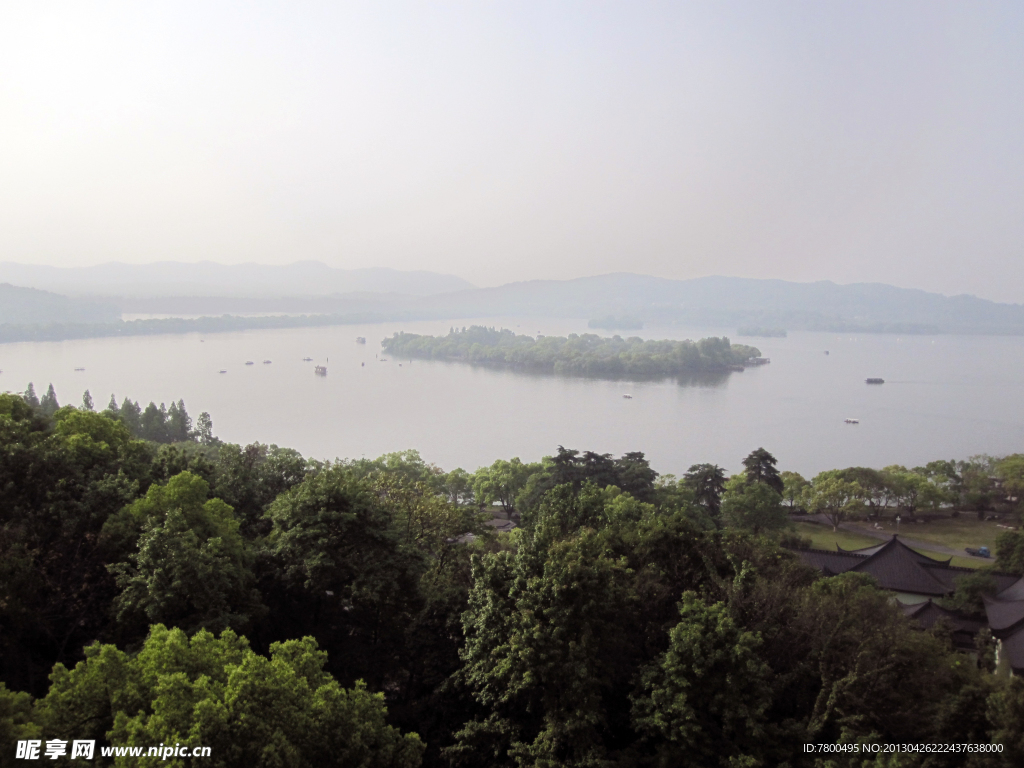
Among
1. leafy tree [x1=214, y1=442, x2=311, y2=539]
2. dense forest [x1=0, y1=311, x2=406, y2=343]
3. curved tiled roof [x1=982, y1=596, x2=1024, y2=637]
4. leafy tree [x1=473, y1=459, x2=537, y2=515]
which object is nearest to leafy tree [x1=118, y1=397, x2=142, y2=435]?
leafy tree [x1=473, y1=459, x2=537, y2=515]

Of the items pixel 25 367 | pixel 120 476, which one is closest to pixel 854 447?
pixel 120 476

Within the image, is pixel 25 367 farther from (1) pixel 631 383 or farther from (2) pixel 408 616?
(2) pixel 408 616

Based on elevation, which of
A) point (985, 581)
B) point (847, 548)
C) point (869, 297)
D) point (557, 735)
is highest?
point (869, 297)

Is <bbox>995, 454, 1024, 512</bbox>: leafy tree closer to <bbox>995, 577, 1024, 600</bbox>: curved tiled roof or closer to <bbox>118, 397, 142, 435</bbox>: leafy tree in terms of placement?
<bbox>995, 577, 1024, 600</bbox>: curved tiled roof

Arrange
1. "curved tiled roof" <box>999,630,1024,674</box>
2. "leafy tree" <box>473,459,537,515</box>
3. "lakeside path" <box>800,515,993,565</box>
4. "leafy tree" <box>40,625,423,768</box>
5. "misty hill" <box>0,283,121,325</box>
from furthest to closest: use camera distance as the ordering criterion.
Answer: "misty hill" <box>0,283,121,325</box> < "leafy tree" <box>473,459,537,515</box> < "lakeside path" <box>800,515,993,565</box> < "curved tiled roof" <box>999,630,1024,674</box> < "leafy tree" <box>40,625,423,768</box>

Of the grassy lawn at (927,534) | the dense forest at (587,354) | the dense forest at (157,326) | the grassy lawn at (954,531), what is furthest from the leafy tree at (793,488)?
the dense forest at (157,326)

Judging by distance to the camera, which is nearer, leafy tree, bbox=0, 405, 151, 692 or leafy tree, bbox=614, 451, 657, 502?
leafy tree, bbox=0, 405, 151, 692
